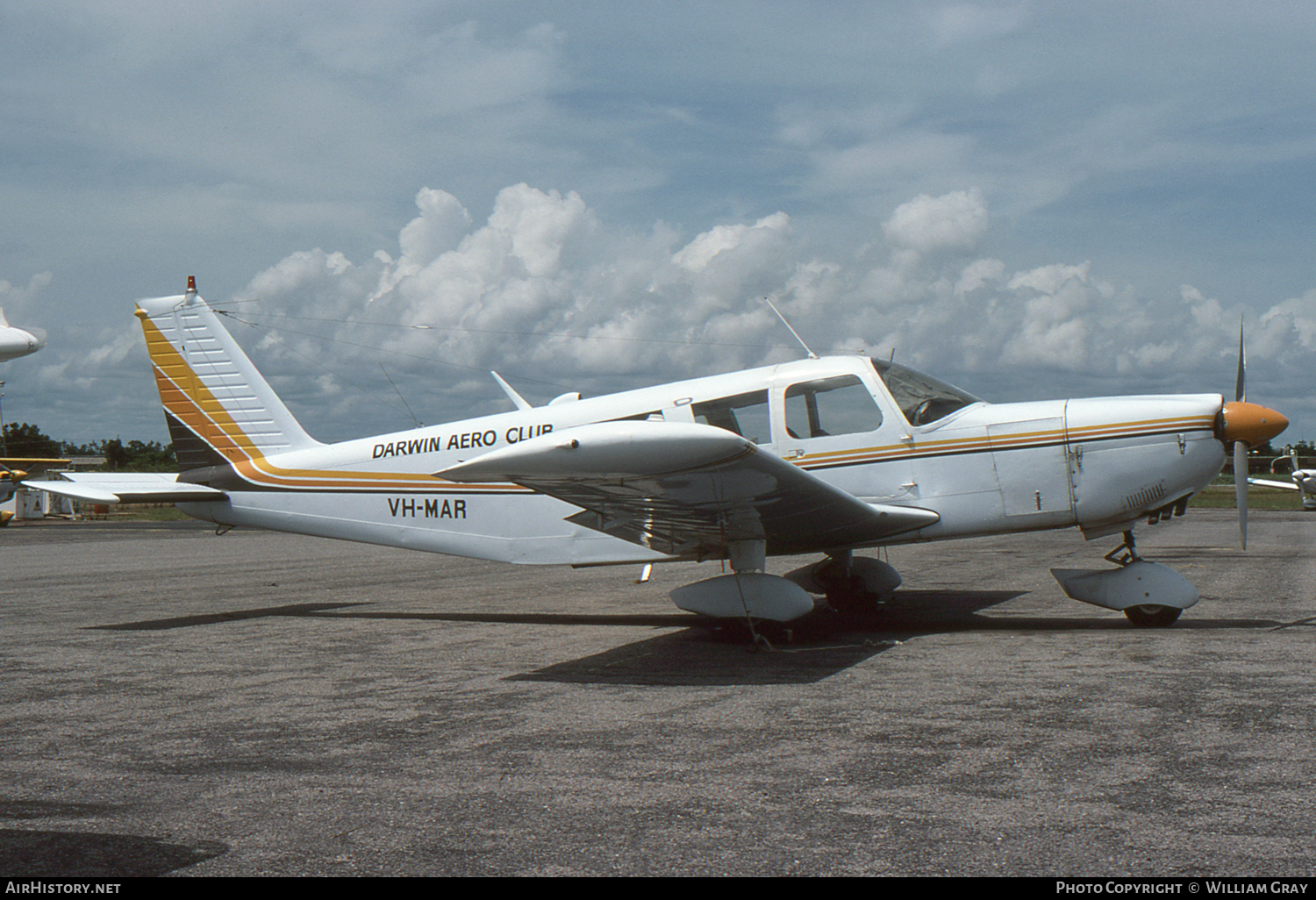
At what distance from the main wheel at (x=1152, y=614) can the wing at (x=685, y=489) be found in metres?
1.71

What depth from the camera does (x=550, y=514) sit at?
29.3 ft

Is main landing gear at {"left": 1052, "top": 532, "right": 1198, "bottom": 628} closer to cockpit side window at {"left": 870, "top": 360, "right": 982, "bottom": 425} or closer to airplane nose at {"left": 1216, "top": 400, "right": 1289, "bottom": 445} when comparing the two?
airplane nose at {"left": 1216, "top": 400, "right": 1289, "bottom": 445}

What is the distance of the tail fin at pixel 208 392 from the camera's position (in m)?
10.4

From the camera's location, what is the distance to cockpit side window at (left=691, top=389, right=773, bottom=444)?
827 cm

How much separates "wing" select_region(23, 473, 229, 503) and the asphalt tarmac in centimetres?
124

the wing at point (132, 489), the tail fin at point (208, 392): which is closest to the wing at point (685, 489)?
the tail fin at point (208, 392)

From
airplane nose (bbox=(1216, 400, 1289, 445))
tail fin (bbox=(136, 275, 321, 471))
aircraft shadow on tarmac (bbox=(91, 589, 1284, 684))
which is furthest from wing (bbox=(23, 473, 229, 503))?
airplane nose (bbox=(1216, 400, 1289, 445))

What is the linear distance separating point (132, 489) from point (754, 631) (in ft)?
21.4

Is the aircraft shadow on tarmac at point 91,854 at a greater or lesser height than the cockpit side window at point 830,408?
lesser

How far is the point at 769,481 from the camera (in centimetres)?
A: 643

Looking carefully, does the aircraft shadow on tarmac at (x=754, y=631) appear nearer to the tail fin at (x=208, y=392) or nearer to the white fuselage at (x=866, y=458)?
the white fuselage at (x=866, y=458)

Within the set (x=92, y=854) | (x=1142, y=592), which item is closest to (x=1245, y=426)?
(x=1142, y=592)

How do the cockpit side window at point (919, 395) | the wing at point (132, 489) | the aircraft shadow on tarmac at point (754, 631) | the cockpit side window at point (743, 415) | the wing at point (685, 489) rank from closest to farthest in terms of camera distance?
the wing at point (685, 489)
the aircraft shadow on tarmac at point (754, 631)
the cockpit side window at point (919, 395)
the cockpit side window at point (743, 415)
the wing at point (132, 489)

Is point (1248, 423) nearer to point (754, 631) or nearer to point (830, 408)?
point (830, 408)
